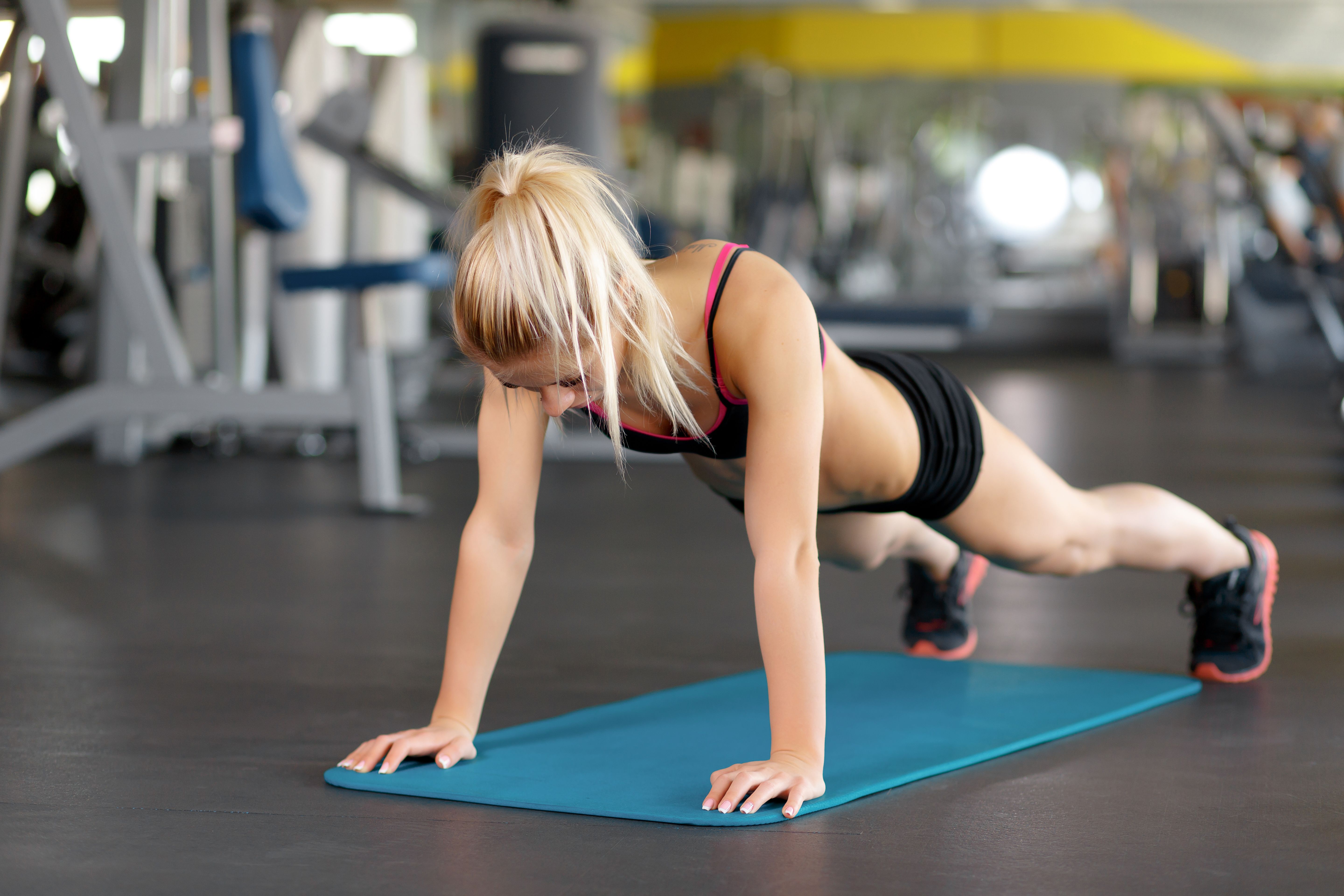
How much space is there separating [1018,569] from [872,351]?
321mm

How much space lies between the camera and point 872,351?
1679mm

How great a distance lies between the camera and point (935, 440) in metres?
1.55

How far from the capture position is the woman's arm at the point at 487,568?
1389 millimetres

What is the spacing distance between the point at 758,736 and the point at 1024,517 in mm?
407

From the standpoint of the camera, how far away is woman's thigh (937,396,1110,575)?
1.61 metres

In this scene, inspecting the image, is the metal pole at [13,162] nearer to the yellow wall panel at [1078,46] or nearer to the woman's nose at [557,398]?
the woman's nose at [557,398]

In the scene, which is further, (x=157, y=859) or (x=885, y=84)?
(x=885, y=84)

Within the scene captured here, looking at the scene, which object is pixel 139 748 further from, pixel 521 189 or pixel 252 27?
pixel 252 27

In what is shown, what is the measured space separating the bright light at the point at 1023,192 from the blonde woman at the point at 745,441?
10.4 metres

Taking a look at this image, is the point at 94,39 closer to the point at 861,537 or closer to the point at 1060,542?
the point at 861,537

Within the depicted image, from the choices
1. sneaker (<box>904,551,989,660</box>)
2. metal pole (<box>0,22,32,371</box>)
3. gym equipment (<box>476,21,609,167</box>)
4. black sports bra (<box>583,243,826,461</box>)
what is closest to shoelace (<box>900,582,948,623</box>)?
sneaker (<box>904,551,989,660</box>)

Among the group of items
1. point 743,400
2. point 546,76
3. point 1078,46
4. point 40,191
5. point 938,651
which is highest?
point 1078,46

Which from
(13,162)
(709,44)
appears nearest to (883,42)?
(709,44)

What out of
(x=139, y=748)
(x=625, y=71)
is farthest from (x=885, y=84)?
(x=139, y=748)
